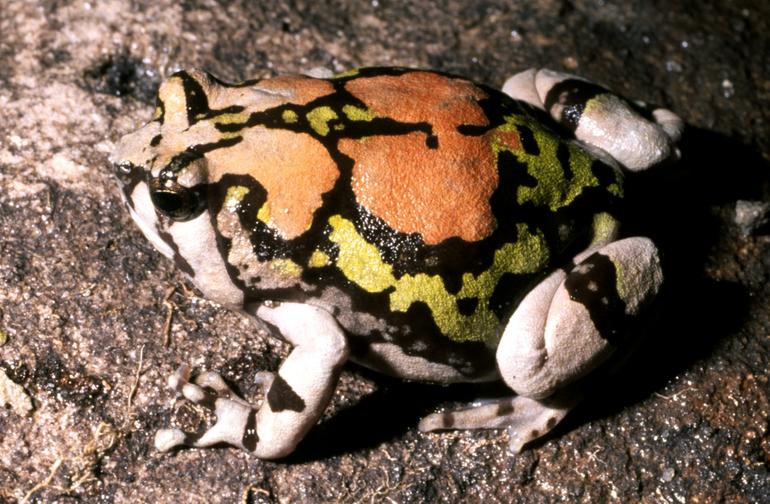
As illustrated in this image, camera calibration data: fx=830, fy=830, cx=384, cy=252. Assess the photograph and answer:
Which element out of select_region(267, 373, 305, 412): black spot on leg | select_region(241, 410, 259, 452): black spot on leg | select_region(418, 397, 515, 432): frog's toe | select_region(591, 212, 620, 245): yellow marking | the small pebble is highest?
select_region(591, 212, 620, 245): yellow marking

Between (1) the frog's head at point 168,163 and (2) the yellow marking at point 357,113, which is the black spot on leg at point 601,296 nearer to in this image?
(2) the yellow marking at point 357,113

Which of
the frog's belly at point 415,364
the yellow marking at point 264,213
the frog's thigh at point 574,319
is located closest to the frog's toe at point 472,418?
the frog's belly at point 415,364

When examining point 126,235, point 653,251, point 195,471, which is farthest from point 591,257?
point 126,235

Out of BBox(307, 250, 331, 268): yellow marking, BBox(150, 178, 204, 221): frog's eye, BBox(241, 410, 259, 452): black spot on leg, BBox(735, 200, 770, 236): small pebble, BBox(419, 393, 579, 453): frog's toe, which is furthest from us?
BBox(735, 200, 770, 236): small pebble

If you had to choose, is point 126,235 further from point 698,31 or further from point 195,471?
point 698,31

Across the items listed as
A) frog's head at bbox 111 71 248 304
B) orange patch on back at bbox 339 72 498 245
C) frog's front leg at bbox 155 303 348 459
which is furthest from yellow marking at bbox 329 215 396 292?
frog's head at bbox 111 71 248 304

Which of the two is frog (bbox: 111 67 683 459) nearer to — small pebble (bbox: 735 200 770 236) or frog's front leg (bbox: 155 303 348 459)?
frog's front leg (bbox: 155 303 348 459)

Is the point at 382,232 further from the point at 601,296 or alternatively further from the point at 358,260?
the point at 601,296
